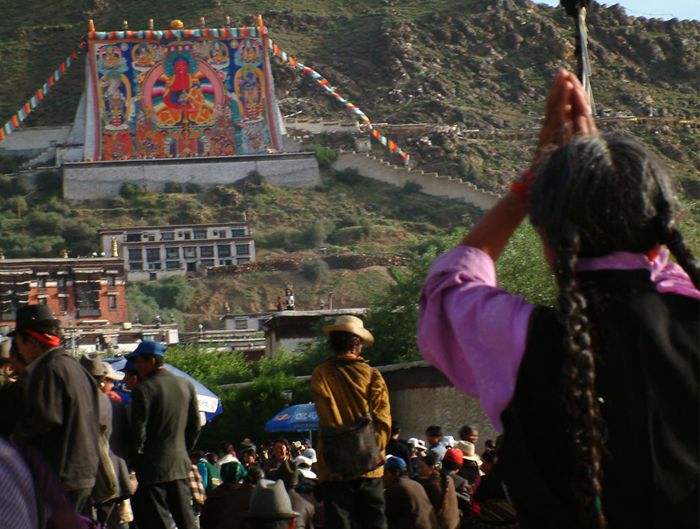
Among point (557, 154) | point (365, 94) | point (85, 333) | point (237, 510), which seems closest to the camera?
point (557, 154)

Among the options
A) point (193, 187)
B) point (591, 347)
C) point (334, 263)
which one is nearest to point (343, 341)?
point (591, 347)

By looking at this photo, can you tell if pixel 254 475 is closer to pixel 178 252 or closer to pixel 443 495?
pixel 443 495

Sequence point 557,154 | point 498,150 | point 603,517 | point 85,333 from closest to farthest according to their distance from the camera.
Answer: point 603,517 → point 557,154 → point 85,333 → point 498,150

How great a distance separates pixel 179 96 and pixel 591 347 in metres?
87.7

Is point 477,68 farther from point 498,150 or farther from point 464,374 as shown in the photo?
point 464,374

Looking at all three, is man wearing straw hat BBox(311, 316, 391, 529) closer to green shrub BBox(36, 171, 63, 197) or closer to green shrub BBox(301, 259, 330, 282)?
green shrub BBox(301, 259, 330, 282)

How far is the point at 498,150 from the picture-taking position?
9806 cm

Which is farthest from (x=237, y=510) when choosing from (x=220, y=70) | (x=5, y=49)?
(x=5, y=49)

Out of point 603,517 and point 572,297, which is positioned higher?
point 572,297

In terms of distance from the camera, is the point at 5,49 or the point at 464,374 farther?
the point at 5,49

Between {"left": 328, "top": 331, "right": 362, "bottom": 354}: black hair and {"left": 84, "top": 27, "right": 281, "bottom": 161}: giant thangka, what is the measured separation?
79.9 m

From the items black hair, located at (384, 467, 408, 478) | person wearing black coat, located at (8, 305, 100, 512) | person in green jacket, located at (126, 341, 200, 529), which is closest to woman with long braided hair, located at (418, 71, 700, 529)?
person wearing black coat, located at (8, 305, 100, 512)

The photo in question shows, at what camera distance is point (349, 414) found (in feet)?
23.5

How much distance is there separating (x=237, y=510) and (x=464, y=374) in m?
4.84
